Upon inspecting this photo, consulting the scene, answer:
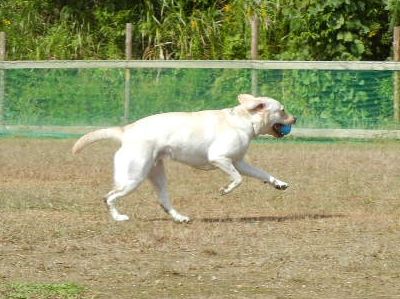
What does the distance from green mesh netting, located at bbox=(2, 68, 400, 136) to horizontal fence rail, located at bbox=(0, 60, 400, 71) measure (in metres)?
0.08

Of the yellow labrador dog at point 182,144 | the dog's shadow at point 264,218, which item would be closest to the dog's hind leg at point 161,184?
the yellow labrador dog at point 182,144

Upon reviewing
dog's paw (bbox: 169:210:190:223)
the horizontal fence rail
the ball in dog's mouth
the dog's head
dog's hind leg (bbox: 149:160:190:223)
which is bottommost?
the horizontal fence rail

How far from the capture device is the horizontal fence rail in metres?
18.8

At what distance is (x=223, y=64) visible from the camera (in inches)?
764

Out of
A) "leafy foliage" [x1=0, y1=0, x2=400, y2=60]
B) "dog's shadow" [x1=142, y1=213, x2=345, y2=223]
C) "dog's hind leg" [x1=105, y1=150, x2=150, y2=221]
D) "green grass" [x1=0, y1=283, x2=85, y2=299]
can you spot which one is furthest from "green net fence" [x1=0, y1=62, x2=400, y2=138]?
"green grass" [x1=0, y1=283, x2=85, y2=299]

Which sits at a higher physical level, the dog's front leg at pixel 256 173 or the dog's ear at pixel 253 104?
the dog's ear at pixel 253 104

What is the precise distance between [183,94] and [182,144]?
358 inches

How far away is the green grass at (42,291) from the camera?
708cm

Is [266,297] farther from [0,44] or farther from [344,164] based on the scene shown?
[0,44]

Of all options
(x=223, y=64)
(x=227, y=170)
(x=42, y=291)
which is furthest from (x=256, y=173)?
(x=223, y=64)

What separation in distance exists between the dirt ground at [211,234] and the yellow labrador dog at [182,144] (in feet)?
1.04

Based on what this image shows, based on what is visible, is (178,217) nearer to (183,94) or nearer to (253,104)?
(253,104)

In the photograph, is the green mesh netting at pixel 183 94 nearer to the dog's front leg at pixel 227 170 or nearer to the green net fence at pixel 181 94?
the green net fence at pixel 181 94

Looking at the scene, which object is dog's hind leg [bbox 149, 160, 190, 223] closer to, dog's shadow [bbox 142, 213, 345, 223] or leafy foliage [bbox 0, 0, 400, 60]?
dog's shadow [bbox 142, 213, 345, 223]
